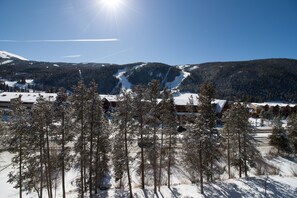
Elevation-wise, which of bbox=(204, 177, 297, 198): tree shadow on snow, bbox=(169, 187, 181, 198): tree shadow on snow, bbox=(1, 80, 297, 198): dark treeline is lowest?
bbox=(169, 187, 181, 198): tree shadow on snow

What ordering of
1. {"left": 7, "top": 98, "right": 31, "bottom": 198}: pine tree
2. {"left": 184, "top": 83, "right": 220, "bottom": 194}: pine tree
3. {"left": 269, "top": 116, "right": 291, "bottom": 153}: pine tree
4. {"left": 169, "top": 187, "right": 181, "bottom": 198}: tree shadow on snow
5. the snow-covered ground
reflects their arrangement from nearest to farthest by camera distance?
{"left": 7, "top": 98, "right": 31, "bottom": 198}: pine tree < {"left": 184, "top": 83, "right": 220, "bottom": 194}: pine tree < the snow-covered ground < {"left": 169, "top": 187, "right": 181, "bottom": 198}: tree shadow on snow < {"left": 269, "top": 116, "right": 291, "bottom": 153}: pine tree

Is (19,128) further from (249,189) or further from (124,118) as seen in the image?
(249,189)

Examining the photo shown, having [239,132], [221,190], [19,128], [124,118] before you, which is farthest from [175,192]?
[19,128]

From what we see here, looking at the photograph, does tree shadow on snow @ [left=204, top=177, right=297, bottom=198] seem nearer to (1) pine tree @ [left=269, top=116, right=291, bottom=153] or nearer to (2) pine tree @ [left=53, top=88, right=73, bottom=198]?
(2) pine tree @ [left=53, top=88, right=73, bottom=198]

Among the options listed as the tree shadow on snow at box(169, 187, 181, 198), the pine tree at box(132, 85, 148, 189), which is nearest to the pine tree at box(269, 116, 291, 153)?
the tree shadow on snow at box(169, 187, 181, 198)

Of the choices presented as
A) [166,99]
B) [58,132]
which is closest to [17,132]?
[58,132]

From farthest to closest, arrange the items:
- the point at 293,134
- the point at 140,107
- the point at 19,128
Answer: the point at 293,134 → the point at 140,107 → the point at 19,128

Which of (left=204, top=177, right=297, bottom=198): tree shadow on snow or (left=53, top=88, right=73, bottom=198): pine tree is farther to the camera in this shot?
(left=204, top=177, right=297, bottom=198): tree shadow on snow

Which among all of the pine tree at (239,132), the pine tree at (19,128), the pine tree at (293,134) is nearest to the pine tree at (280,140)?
the pine tree at (293,134)

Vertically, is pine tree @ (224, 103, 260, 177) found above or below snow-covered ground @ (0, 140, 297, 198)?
above

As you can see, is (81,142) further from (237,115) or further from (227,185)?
(237,115)

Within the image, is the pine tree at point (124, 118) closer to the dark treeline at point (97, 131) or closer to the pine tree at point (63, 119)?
the dark treeline at point (97, 131)
